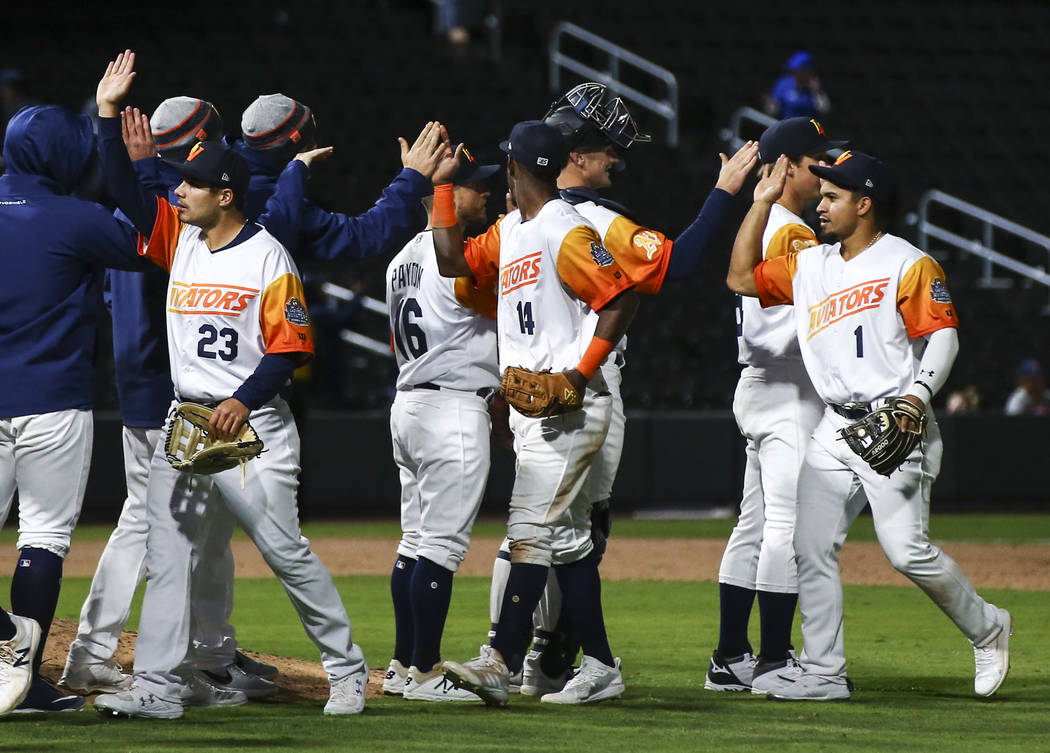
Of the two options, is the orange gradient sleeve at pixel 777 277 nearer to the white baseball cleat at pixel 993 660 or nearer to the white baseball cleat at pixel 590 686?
the white baseball cleat at pixel 993 660

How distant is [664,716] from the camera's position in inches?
201

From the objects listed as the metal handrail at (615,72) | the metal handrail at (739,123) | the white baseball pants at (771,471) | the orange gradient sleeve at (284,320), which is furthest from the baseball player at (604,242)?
the metal handrail at (615,72)

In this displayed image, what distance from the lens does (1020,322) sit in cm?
1758

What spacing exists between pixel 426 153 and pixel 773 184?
1.22 m

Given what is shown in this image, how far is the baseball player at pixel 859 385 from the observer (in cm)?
530

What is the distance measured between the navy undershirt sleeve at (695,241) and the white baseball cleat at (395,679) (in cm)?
169

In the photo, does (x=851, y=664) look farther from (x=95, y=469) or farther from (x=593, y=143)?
(x=95, y=469)

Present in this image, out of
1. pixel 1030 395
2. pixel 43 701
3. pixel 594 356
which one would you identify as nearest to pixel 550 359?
pixel 594 356

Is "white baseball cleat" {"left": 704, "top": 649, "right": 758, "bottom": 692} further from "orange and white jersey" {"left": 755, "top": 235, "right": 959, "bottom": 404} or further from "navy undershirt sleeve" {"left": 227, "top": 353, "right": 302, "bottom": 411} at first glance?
"navy undershirt sleeve" {"left": 227, "top": 353, "right": 302, "bottom": 411}

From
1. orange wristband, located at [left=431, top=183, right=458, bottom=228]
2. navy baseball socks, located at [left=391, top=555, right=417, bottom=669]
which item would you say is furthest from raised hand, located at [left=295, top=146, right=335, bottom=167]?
navy baseball socks, located at [left=391, top=555, right=417, bottom=669]

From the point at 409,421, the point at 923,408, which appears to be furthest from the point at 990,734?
the point at 409,421

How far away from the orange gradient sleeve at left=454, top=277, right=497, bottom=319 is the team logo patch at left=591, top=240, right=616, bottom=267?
23.3 inches

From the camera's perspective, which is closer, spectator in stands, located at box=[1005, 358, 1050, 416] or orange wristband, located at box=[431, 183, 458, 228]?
orange wristband, located at box=[431, 183, 458, 228]

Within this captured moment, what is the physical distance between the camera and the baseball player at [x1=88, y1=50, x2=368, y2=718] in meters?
4.81
